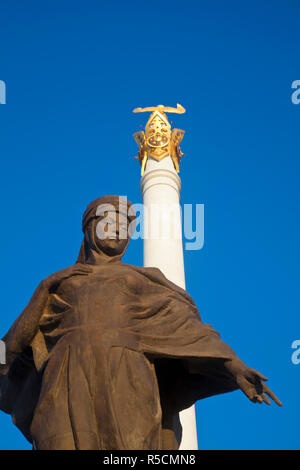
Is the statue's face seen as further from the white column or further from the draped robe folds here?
the white column

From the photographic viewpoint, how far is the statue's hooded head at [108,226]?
600 cm

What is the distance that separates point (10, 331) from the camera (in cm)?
559

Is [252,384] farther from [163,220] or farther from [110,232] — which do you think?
[163,220]

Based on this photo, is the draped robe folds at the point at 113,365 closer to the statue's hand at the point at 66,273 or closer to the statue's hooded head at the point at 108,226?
the statue's hand at the point at 66,273

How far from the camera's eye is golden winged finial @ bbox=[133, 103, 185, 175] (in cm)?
2755

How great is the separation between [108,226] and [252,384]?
6.00 ft

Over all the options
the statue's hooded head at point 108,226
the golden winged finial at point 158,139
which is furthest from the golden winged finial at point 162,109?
the statue's hooded head at point 108,226

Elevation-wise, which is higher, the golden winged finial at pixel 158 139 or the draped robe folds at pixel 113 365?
the golden winged finial at pixel 158 139

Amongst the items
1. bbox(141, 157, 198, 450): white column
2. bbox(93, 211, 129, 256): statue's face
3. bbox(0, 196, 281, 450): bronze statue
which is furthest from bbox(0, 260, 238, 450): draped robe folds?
bbox(141, 157, 198, 450): white column

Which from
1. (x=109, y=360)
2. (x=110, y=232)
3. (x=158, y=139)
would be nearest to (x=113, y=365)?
(x=109, y=360)

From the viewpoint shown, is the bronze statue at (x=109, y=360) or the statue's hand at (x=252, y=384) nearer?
the bronze statue at (x=109, y=360)

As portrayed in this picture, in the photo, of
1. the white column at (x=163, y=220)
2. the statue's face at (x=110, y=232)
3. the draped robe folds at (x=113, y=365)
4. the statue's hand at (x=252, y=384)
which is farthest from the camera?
the white column at (x=163, y=220)

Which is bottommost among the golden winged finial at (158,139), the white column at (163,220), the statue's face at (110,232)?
the statue's face at (110,232)
